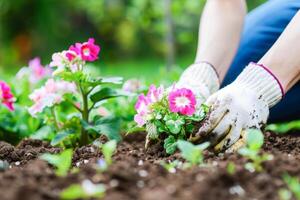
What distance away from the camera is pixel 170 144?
80.2 inches

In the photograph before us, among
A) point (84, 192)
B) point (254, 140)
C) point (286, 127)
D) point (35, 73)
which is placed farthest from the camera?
point (35, 73)

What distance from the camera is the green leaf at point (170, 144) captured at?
2014 millimetres

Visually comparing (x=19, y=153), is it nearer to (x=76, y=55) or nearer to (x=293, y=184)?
(x=76, y=55)

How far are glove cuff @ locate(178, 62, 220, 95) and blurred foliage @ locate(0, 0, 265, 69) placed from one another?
7.37m

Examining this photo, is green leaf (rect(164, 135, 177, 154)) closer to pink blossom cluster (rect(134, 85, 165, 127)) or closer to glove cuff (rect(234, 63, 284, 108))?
pink blossom cluster (rect(134, 85, 165, 127))

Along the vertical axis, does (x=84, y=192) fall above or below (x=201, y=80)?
below

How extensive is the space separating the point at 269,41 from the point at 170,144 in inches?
37.6

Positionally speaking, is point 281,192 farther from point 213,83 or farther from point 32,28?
point 32,28

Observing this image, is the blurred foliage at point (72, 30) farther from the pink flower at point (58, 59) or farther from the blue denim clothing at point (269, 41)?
the pink flower at point (58, 59)

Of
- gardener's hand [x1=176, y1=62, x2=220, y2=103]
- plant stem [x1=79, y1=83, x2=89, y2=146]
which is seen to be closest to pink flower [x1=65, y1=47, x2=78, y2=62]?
plant stem [x1=79, y1=83, x2=89, y2=146]

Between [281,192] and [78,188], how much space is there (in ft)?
1.49

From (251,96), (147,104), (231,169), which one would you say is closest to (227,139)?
(251,96)

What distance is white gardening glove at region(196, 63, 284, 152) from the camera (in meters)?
2.01

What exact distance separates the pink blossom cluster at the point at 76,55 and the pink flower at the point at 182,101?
16.4 inches
